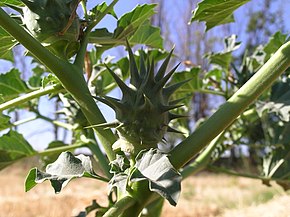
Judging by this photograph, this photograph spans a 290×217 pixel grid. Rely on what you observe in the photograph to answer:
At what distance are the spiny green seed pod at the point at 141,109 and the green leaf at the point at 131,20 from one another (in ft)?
0.52

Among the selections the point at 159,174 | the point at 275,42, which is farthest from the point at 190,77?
the point at 159,174

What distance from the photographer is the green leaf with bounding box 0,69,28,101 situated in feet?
4.00

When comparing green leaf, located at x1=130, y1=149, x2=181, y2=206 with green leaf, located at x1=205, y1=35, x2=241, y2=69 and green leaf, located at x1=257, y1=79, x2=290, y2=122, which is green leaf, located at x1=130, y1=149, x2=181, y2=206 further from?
green leaf, located at x1=205, y1=35, x2=241, y2=69

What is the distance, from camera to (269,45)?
52.4 inches

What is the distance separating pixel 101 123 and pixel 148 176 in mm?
210

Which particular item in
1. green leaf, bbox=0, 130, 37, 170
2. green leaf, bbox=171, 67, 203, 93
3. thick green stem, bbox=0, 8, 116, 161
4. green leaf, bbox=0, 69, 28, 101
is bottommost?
green leaf, bbox=171, 67, 203, 93

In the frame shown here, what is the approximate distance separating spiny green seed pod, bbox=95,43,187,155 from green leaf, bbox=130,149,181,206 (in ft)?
0.32

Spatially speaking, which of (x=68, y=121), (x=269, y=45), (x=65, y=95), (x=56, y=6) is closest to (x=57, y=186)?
(x=56, y=6)

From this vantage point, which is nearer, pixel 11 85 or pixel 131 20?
pixel 131 20

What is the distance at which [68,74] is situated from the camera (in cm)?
71

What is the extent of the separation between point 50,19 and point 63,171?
0.23 m

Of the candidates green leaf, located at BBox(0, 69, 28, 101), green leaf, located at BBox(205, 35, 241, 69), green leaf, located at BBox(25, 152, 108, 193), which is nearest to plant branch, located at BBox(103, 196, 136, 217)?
green leaf, located at BBox(25, 152, 108, 193)

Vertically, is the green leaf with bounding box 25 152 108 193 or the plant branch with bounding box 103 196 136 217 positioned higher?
the green leaf with bounding box 25 152 108 193

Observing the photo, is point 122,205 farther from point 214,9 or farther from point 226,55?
point 226,55
